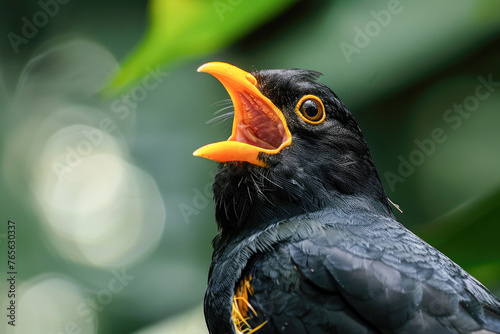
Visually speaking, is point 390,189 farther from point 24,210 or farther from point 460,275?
point 24,210

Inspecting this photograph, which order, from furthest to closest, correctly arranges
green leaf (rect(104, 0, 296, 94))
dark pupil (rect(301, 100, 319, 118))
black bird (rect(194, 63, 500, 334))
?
1. green leaf (rect(104, 0, 296, 94))
2. dark pupil (rect(301, 100, 319, 118))
3. black bird (rect(194, 63, 500, 334))

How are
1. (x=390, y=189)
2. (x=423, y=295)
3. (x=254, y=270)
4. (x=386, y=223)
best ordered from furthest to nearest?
(x=390, y=189) → (x=386, y=223) → (x=254, y=270) → (x=423, y=295)

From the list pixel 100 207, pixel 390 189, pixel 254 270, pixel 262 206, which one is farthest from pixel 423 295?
pixel 100 207

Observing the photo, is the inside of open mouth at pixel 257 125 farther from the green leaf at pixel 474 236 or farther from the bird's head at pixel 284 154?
the green leaf at pixel 474 236

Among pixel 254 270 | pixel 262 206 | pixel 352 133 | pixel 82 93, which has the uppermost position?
pixel 82 93

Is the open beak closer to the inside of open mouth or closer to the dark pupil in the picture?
the inside of open mouth

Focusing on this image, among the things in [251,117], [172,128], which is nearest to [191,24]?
[251,117]

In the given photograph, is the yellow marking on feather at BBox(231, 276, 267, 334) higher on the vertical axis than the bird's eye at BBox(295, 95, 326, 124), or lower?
lower

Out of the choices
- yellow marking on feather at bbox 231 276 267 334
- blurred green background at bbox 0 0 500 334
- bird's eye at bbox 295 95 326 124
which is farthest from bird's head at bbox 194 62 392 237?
blurred green background at bbox 0 0 500 334
